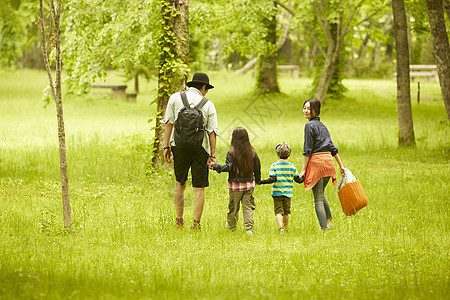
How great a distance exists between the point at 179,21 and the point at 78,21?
4.12 meters

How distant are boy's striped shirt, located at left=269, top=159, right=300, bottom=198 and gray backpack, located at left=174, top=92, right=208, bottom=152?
1037mm

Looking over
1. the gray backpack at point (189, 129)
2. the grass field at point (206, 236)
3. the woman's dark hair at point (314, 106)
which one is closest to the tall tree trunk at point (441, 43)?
the grass field at point (206, 236)

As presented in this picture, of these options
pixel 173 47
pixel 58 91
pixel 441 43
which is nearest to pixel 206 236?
pixel 58 91

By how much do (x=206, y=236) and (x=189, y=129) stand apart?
1.35m

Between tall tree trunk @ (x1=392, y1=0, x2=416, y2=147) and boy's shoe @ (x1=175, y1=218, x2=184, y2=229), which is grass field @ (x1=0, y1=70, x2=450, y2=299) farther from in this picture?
tall tree trunk @ (x1=392, y1=0, x2=416, y2=147)

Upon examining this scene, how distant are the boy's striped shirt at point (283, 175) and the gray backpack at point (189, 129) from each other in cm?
104

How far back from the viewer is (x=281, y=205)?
7898mm

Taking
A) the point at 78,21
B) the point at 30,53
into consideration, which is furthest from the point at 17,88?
the point at 78,21

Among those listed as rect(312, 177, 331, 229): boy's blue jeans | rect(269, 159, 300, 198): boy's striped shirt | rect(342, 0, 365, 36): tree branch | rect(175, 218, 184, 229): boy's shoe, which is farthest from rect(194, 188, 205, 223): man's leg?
rect(342, 0, 365, 36): tree branch

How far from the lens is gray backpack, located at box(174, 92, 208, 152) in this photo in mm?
7594

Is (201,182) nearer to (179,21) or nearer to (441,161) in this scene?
(179,21)

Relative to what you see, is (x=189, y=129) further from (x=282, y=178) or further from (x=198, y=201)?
(x=282, y=178)

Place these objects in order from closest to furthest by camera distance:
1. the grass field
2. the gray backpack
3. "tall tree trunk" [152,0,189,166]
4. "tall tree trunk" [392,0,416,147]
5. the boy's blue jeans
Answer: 1. the grass field
2. the gray backpack
3. the boy's blue jeans
4. "tall tree trunk" [152,0,189,166]
5. "tall tree trunk" [392,0,416,147]

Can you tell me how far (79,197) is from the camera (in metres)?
10.4
